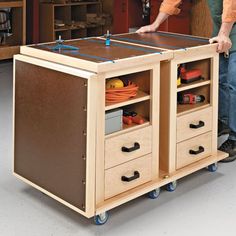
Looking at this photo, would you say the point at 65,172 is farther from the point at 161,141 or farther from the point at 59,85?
the point at 161,141

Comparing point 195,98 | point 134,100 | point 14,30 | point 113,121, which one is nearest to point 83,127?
point 113,121

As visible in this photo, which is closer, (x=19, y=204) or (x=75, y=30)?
(x=19, y=204)

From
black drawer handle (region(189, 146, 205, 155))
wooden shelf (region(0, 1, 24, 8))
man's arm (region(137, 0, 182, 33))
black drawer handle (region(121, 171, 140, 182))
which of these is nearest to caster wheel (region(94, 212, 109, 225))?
black drawer handle (region(121, 171, 140, 182))

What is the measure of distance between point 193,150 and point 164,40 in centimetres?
61

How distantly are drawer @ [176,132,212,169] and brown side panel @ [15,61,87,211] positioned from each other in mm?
623

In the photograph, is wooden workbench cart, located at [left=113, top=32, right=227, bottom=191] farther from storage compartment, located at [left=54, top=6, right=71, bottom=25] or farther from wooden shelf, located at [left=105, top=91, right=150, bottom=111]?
storage compartment, located at [left=54, top=6, right=71, bottom=25]

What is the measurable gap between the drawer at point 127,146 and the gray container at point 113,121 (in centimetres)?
4

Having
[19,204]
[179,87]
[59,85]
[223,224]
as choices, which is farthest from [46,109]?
[223,224]

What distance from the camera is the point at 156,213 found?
2186 millimetres

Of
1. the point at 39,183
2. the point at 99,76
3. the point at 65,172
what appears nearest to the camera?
the point at 99,76

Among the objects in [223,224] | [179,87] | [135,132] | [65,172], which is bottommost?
[223,224]

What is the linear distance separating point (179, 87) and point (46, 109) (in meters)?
0.68

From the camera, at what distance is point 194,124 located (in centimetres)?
247

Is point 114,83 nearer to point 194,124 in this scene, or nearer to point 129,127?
point 129,127
